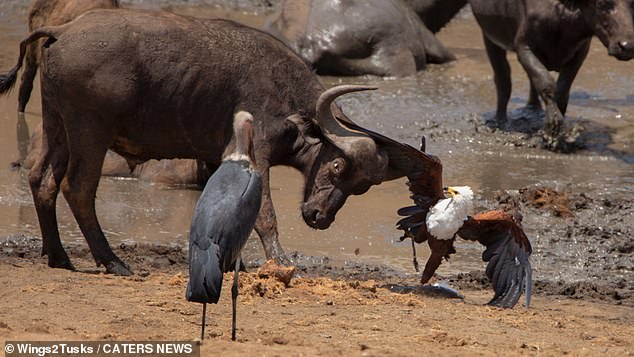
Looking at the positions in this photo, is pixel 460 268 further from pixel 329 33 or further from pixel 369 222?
pixel 329 33

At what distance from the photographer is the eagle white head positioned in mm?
7934

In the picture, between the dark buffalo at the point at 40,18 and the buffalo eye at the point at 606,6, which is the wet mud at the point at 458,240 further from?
the buffalo eye at the point at 606,6

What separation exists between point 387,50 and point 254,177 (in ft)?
28.9

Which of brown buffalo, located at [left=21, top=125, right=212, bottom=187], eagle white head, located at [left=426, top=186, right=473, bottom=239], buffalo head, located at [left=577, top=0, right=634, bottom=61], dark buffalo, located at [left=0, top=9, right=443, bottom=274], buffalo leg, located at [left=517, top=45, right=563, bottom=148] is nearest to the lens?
eagle white head, located at [left=426, top=186, right=473, bottom=239]

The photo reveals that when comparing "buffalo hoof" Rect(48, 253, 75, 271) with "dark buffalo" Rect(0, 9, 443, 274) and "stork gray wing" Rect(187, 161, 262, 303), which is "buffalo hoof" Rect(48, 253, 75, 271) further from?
"stork gray wing" Rect(187, 161, 262, 303)

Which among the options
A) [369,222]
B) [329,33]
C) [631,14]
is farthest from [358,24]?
[369,222]

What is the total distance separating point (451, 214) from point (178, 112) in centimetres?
207

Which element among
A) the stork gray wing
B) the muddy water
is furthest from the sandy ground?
the muddy water

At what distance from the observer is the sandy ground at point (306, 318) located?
6633 mm

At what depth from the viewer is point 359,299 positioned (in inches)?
310

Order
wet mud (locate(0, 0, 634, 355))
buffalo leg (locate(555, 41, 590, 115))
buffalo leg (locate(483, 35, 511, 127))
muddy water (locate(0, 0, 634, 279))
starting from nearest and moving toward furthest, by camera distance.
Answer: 1. wet mud (locate(0, 0, 634, 355))
2. muddy water (locate(0, 0, 634, 279))
3. buffalo leg (locate(555, 41, 590, 115))
4. buffalo leg (locate(483, 35, 511, 127))

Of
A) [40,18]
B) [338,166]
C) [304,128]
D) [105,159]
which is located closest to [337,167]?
[338,166]

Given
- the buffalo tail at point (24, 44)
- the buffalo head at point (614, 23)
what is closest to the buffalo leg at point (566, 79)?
the buffalo head at point (614, 23)

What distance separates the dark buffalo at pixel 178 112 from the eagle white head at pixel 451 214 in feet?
0.91
